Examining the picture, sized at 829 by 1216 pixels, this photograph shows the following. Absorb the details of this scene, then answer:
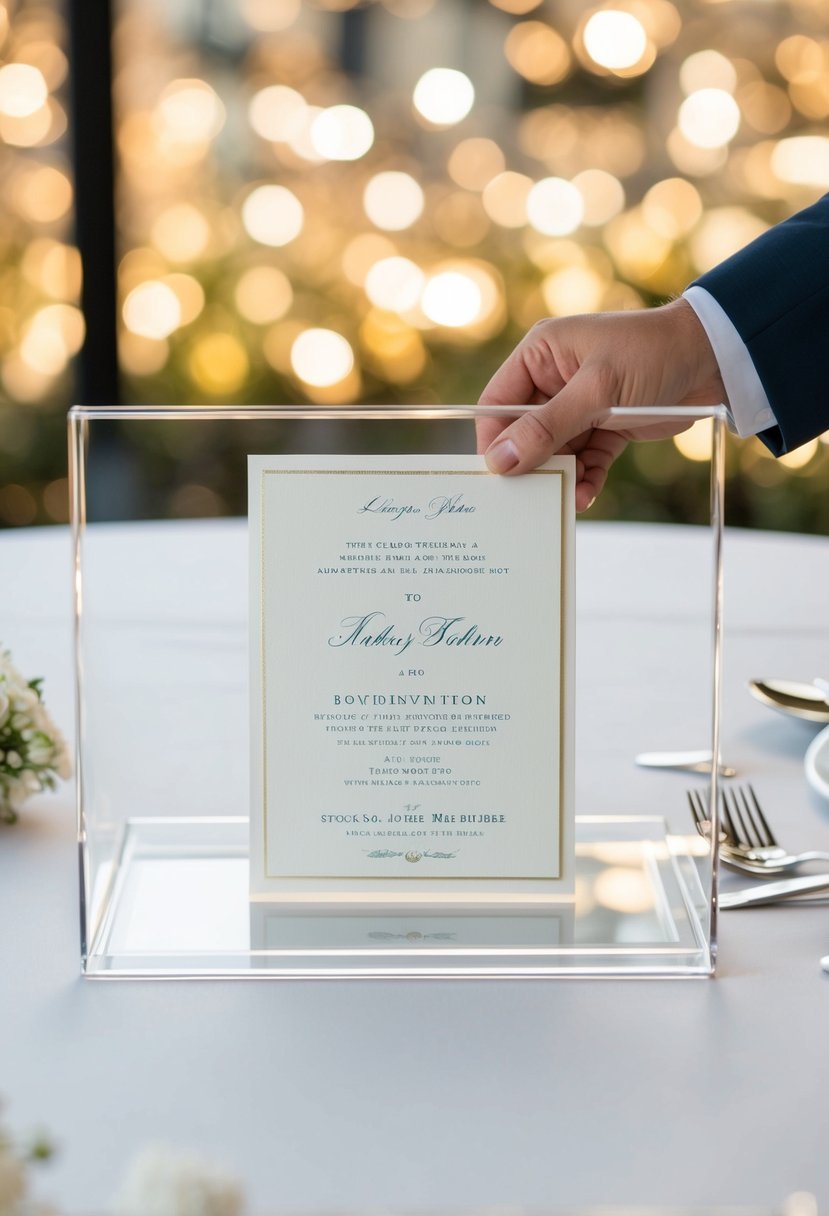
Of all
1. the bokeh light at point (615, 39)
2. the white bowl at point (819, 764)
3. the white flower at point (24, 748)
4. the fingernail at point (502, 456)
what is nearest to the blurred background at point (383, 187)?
the bokeh light at point (615, 39)

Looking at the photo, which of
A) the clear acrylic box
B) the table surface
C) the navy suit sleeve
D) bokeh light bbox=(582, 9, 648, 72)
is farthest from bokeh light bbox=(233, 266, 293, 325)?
the table surface

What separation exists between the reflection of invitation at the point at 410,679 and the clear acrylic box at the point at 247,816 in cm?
2

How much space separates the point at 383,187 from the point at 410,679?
3.27m

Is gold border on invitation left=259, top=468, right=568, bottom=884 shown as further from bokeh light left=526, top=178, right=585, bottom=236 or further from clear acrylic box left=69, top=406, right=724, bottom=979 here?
bokeh light left=526, top=178, right=585, bottom=236

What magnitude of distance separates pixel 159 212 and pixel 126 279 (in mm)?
213

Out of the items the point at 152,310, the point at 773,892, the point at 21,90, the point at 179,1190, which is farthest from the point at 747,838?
the point at 21,90

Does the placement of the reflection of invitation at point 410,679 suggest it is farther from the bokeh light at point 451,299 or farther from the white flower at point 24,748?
the bokeh light at point 451,299

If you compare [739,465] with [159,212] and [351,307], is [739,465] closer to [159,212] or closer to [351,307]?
[351,307]

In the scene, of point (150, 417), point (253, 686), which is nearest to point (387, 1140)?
point (253, 686)

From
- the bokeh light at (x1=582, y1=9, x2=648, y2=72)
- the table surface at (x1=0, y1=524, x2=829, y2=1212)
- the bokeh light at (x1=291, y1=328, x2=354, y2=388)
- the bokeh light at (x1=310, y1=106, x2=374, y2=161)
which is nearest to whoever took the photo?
the table surface at (x1=0, y1=524, x2=829, y2=1212)

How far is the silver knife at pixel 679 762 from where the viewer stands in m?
1.08

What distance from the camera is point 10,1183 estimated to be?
340mm

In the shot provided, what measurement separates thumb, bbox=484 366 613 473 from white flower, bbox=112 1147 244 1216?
0.46m

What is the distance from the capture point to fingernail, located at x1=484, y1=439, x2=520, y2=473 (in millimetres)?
730
